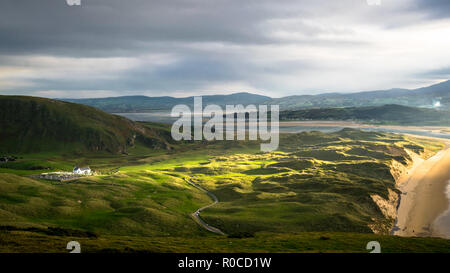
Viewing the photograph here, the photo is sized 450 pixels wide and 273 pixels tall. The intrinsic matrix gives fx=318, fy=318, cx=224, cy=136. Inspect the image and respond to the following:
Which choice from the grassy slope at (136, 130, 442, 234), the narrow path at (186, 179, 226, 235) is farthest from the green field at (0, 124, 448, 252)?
the narrow path at (186, 179, 226, 235)

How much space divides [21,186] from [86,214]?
2884 centimetres

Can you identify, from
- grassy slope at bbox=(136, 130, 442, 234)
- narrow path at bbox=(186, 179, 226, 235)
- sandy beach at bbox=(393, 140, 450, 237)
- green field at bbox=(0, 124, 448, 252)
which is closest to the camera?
green field at bbox=(0, 124, 448, 252)

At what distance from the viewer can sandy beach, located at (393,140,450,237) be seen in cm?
8981

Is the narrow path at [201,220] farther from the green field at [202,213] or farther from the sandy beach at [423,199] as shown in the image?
the sandy beach at [423,199]

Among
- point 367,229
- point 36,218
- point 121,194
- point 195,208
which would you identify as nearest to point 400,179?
point 367,229

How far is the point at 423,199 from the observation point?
117 meters

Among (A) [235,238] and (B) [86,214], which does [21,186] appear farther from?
(A) [235,238]

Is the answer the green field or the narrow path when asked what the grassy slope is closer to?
the green field

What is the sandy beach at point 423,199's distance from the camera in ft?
295

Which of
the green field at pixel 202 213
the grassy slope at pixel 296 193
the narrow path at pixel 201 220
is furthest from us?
the grassy slope at pixel 296 193

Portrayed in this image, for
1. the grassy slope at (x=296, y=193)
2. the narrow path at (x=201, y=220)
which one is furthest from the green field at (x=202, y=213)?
the narrow path at (x=201, y=220)

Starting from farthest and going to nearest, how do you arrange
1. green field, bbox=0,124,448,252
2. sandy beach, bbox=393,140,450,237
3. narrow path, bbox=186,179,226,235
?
sandy beach, bbox=393,140,450,237, narrow path, bbox=186,179,226,235, green field, bbox=0,124,448,252
